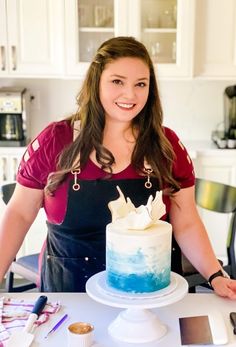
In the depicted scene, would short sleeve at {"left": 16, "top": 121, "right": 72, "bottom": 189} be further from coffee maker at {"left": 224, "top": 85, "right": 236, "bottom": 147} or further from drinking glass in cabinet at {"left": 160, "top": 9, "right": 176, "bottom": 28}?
coffee maker at {"left": 224, "top": 85, "right": 236, "bottom": 147}

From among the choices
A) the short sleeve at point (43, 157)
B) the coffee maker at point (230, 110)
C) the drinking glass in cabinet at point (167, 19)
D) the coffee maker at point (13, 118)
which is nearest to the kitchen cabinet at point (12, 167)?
the coffee maker at point (13, 118)

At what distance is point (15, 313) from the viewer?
133 cm

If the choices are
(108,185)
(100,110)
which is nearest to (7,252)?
(108,185)

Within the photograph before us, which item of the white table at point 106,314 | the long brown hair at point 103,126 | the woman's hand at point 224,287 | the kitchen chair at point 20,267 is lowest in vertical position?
the kitchen chair at point 20,267

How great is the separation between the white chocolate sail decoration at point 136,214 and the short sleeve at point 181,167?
0.40 m

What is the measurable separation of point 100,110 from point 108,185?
22 centimetres

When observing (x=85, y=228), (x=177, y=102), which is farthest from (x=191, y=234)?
(x=177, y=102)

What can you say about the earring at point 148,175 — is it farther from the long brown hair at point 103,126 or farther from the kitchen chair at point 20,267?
the kitchen chair at point 20,267

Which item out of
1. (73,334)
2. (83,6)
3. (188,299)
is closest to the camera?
(73,334)

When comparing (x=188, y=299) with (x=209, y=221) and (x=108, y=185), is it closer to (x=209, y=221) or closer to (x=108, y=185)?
(x=108, y=185)

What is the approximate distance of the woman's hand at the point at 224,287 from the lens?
1426 millimetres

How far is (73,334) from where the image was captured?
3.80ft

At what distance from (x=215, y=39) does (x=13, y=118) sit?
123cm

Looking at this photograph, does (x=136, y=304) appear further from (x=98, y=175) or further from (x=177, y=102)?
(x=177, y=102)
